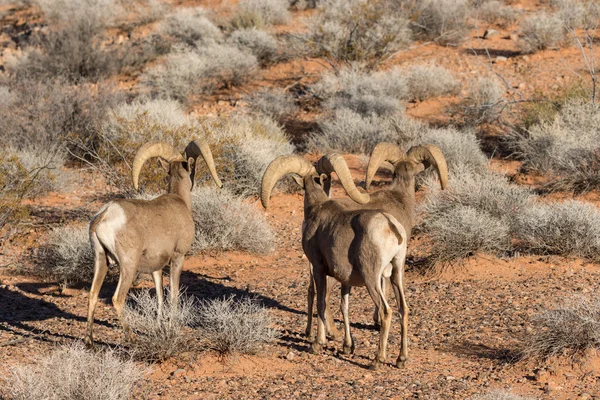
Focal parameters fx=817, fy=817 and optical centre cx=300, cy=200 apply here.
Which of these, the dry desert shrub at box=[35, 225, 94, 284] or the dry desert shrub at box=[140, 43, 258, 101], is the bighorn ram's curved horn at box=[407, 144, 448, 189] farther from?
the dry desert shrub at box=[140, 43, 258, 101]

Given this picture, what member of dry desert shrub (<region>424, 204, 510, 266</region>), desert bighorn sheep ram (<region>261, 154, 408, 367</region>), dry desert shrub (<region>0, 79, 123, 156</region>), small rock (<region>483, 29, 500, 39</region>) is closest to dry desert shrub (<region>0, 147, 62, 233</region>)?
dry desert shrub (<region>0, 79, 123, 156</region>)

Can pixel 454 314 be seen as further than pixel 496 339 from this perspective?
Yes

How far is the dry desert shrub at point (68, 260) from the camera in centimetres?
1088

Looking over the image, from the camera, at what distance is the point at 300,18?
25.8 metres

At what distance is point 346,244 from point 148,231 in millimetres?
2036

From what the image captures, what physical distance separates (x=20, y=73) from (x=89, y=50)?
2.10m

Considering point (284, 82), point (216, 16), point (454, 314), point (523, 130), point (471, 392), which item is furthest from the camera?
point (216, 16)

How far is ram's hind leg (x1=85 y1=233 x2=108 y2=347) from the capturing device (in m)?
7.80

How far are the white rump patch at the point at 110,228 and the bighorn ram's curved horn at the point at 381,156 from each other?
264cm

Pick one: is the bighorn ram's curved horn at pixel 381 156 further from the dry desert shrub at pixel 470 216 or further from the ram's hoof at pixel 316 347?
the dry desert shrub at pixel 470 216

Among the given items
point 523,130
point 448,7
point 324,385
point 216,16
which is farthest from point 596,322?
point 216,16

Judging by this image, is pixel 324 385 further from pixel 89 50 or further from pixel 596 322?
pixel 89 50

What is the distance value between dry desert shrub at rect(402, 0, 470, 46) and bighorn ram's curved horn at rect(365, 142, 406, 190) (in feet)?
52.0

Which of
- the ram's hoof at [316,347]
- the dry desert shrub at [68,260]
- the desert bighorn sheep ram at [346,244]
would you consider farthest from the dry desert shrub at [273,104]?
the ram's hoof at [316,347]
